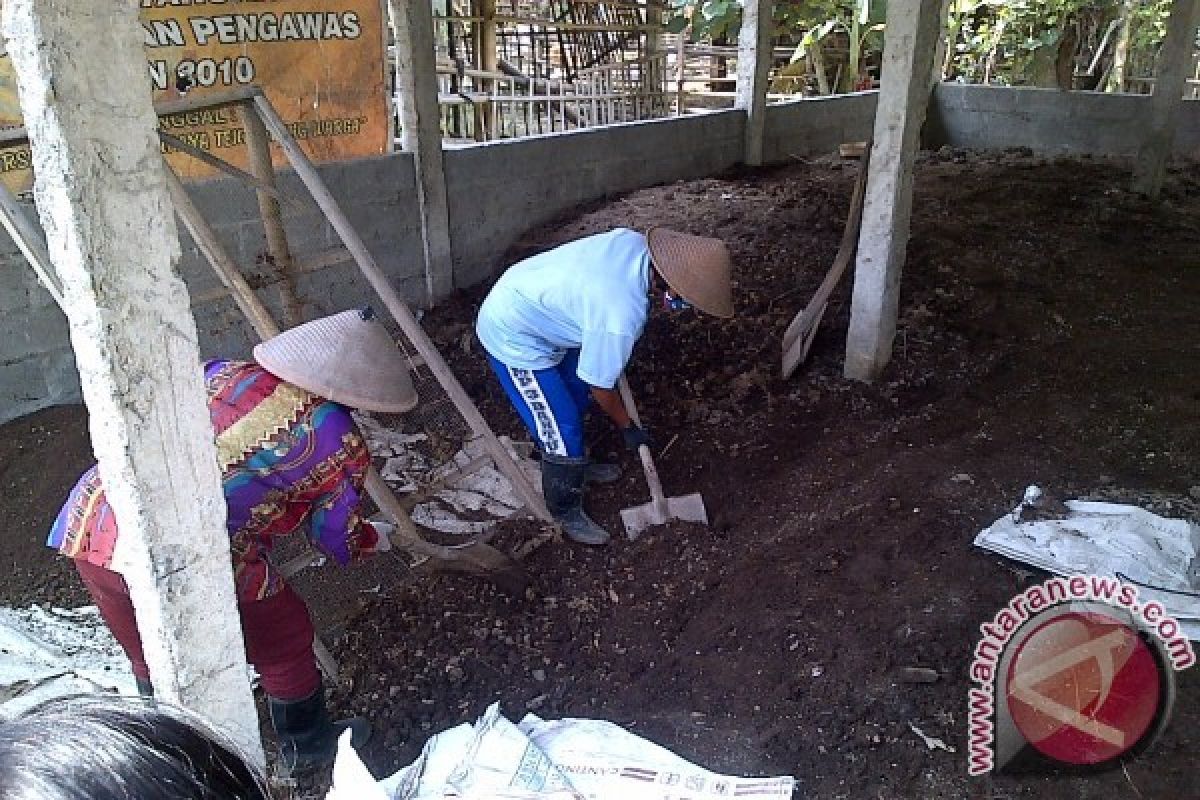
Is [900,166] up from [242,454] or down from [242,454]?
up

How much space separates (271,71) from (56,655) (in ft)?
9.63

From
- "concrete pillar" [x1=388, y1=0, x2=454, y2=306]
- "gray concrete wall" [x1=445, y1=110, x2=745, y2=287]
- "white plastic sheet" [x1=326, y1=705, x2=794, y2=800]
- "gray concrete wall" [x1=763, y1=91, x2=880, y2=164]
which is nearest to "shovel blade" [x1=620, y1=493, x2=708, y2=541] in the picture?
"white plastic sheet" [x1=326, y1=705, x2=794, y2=800]

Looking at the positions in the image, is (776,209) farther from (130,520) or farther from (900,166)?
(130,520)

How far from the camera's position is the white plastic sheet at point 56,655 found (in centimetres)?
281

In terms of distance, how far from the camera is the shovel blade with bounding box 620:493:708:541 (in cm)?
372

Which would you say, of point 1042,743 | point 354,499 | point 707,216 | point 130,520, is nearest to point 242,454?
point 354,499

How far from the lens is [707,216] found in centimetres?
Answer: 636

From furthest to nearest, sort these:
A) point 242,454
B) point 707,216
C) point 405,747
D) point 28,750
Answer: point 707,216 < point 405,747 < point 242,454 < point 28,750

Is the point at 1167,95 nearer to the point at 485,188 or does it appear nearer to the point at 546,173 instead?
the point at 546,173

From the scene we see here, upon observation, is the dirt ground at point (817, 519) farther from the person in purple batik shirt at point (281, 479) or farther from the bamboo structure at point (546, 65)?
the bamboo structure at point (546, 65)

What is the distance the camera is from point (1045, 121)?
9.31 meters

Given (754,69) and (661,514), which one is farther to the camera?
(754,69)

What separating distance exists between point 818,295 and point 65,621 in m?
3.56


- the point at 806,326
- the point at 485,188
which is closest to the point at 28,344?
the point at 485,188
